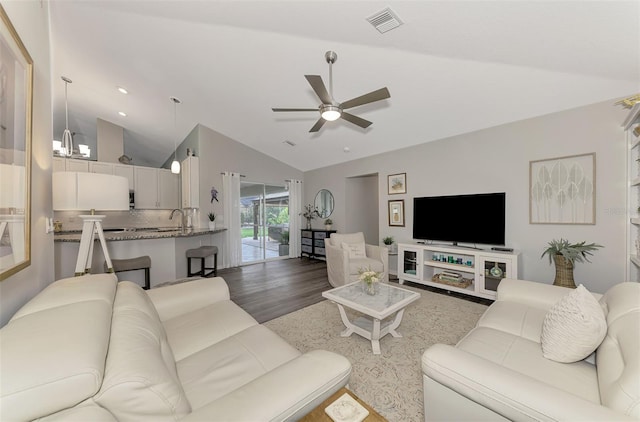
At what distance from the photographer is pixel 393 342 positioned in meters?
2.27

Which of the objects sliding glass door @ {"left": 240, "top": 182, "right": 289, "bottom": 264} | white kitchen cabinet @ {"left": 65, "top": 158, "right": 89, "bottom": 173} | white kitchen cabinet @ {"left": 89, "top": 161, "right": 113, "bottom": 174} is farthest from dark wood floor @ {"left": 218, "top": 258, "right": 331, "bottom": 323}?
white kitchen cabinet @ {"left": 65, "top": 158, "right": 89, "bottom": 173}

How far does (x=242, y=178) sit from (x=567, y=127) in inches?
219

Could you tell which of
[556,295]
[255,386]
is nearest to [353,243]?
[556,295]

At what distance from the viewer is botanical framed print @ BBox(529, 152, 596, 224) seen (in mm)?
2715

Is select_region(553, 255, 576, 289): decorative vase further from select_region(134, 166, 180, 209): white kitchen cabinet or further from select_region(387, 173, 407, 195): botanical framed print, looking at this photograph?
select_region(134, 166, 180, 209): white kitchen cabinet

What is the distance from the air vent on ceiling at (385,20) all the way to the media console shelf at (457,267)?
115 inches

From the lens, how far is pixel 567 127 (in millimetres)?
2834

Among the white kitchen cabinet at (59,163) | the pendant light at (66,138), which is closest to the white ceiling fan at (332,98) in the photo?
the pendant light at (66,138)

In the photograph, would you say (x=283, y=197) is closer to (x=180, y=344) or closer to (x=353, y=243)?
(x=353, y=243)

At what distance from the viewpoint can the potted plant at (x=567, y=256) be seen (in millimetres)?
2611

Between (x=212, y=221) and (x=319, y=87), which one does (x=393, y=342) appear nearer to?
(x=319, y=87)

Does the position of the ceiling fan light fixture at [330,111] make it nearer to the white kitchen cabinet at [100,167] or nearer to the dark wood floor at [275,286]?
the dark wood floor at [275,286]

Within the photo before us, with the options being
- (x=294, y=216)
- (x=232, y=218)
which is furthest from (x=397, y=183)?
(x=232, y=218)

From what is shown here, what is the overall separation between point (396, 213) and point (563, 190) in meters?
2.26
